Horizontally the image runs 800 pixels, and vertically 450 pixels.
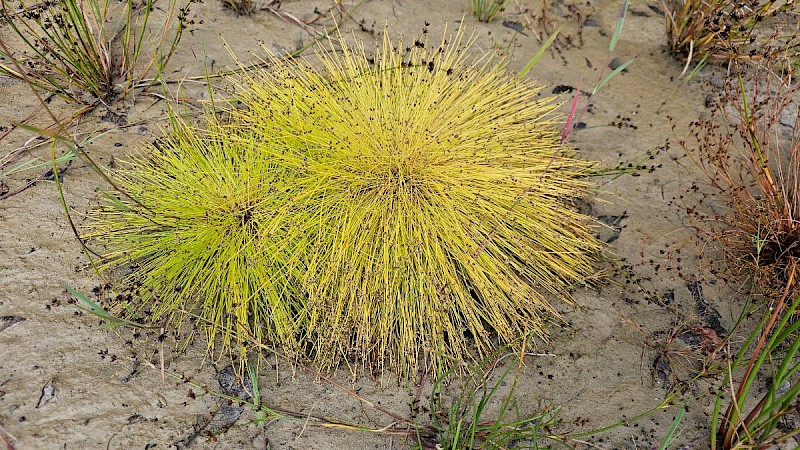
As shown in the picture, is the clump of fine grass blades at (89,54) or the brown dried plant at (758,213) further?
the clump of fine grass blades at (89,54)

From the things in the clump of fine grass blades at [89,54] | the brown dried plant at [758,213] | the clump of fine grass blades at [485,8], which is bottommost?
the brown dried plant at [758,213]

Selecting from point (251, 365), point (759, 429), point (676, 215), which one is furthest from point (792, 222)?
point (251, 365)

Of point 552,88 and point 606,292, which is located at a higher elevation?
point 552,88

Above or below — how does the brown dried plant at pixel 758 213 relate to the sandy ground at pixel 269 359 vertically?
above

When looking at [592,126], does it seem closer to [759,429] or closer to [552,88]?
[552,88]

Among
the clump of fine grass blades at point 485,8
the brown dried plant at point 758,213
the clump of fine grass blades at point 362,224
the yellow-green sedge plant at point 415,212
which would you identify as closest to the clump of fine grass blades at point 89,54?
the clump of fine grass blades at point 362,224

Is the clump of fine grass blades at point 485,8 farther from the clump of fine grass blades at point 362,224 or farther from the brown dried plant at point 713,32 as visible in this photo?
the clump of fine grass blades at point 362,224
